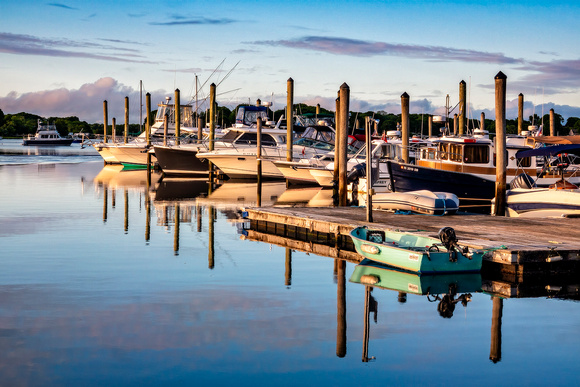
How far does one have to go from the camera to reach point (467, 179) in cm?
2852

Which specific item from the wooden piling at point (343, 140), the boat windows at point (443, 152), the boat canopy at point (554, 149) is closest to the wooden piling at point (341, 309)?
the wooden piling at point (343, 140)

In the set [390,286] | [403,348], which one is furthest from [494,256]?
[403,348]

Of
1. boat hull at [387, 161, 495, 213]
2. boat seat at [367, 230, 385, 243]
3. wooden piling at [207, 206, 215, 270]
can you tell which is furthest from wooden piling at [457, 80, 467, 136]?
boat seat at [367, 230, 385, 243]

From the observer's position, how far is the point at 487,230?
56.0 ft

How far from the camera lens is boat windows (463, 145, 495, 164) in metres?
30.0

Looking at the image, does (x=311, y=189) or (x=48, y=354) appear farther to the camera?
(x=311, y=189)

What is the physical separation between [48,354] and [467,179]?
2131cm

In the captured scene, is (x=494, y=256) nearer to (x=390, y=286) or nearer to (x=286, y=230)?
(x=390, y=286)

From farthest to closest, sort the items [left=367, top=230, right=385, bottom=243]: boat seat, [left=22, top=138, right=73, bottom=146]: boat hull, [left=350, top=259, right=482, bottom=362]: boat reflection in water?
[left=22, top=138, right=73, bottom=146]: boat hull < [left=367, top=230, right=385, bottom=243]: boat seat < [left=350, top=259, right=482, bottom=362]: boat reflection in water

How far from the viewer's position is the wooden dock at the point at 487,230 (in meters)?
13.9

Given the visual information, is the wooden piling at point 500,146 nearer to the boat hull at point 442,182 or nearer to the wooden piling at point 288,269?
the boat hull at point 442,182

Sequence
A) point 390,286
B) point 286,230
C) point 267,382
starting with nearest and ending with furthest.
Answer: point 267,382, point 390,286, point 286,230

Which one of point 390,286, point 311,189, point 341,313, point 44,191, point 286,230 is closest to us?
point 341,313

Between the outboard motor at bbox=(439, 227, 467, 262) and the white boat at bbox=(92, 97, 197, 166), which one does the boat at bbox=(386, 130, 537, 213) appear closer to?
the outboard motor at bbox=(439, 227, 467, 262)
